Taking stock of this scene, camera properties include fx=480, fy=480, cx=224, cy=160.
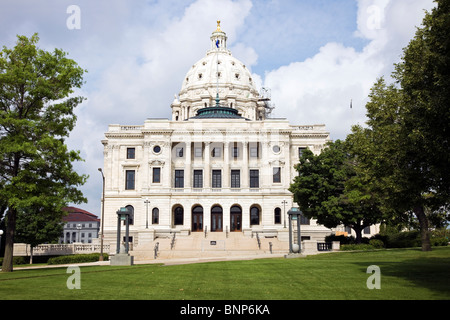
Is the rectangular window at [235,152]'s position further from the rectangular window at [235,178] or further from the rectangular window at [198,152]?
the rectangular window at [198,152]

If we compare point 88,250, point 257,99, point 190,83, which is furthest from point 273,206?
point 190,83

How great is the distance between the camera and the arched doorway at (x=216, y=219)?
72000 millimetres

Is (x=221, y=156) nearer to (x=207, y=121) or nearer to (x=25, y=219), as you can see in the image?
(x=207, y=121)

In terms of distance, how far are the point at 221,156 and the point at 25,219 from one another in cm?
3049

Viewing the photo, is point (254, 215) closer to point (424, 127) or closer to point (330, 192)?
point (330, 192)

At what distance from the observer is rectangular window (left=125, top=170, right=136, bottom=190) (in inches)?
2992

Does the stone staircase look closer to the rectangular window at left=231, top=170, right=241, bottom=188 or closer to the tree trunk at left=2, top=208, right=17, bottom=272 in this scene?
the rectangular window at left=231, top=170, right=241, bottom=188

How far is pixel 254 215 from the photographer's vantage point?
7319 centimetres

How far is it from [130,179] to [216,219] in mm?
15416

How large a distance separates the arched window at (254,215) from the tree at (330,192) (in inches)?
700

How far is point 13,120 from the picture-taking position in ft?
92.7

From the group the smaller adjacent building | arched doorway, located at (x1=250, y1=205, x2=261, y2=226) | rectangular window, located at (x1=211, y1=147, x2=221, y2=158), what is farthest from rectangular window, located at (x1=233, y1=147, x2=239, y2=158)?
the smaller adjacent building

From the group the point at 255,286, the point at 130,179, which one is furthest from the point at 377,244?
the point at 130,179

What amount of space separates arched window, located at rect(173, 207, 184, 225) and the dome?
36.0 m
